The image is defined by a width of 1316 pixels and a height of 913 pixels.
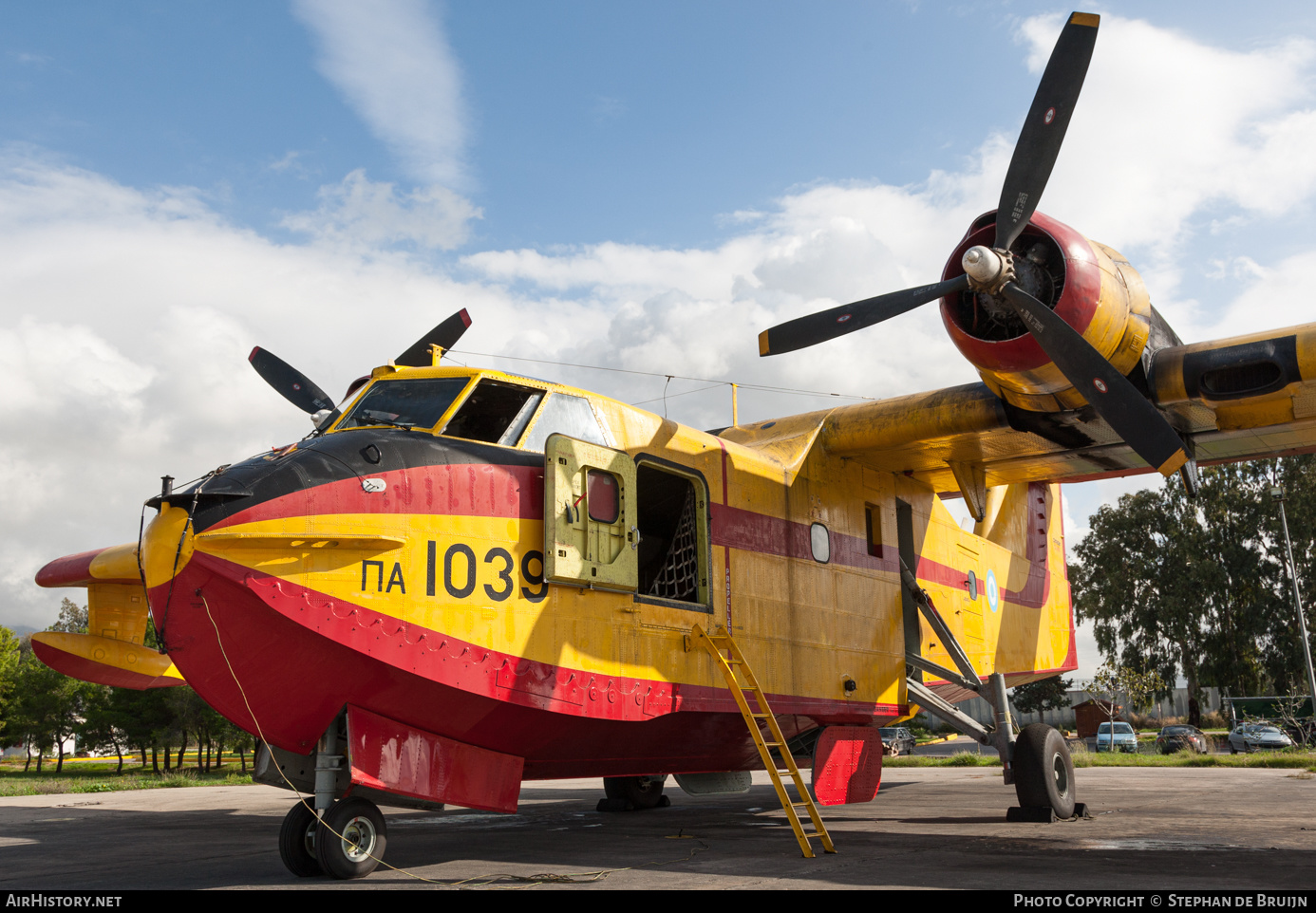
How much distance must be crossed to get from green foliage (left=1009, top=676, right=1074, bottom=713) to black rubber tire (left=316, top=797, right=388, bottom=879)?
57672mm

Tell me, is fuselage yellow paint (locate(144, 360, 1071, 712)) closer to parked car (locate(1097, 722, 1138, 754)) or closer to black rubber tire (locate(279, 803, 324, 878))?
black rubber tire (locate(279, 803, 324, 878))

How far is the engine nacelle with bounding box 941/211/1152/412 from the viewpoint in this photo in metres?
8.98

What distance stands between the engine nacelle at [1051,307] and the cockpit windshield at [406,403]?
5118 mm

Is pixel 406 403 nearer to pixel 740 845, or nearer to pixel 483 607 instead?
pixel 483 607

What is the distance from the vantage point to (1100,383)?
8.61 metres

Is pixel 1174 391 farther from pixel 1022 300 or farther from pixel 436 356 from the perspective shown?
pixel 436 356

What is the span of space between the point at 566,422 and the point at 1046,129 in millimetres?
5491

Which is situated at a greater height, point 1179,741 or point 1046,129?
point 1046,129

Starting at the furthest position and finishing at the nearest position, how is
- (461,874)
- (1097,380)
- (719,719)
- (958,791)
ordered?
(958,791) → (719,719) → (1097,380) → (461,874)

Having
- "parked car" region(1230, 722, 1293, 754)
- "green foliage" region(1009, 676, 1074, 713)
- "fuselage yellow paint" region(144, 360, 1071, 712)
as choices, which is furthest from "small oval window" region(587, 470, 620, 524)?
"green foliage" region(1009, 676, 1074, 713)

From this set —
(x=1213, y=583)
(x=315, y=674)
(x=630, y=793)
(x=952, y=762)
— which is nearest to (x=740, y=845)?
(x=315, y=674)
